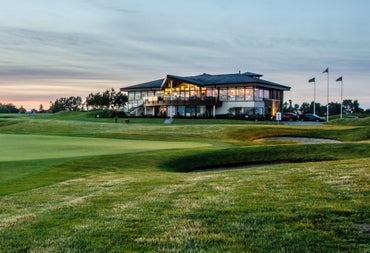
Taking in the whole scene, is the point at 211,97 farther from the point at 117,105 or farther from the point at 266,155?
the point at 266,155

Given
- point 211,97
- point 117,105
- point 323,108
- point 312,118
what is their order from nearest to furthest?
point 312,118 → point 211,97 → point 117,105 → point 323,108

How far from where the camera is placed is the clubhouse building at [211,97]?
78812 millimetres

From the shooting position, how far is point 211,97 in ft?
262

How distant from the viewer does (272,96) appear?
8450cm

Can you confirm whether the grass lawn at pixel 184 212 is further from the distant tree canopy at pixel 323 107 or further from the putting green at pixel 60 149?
the distant tree canopy at pixel 323 107

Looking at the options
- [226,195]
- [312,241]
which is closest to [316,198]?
[226,195]

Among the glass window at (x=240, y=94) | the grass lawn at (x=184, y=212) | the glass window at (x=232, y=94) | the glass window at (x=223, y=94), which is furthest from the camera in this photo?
the glass window at (x=223, y=94)

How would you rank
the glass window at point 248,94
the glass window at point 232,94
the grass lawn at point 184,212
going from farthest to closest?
the glass window at point 232,94 < the glass window at point 248,94 < the grass lawn at point 184,212

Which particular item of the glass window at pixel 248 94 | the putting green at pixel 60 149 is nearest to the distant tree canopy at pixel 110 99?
the glass window at pixel 248 94

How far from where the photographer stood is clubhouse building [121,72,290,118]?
78812 millimetres

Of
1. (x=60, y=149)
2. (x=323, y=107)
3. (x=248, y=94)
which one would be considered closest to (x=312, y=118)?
(x=248, y=94)

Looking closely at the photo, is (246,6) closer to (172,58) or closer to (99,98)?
(172,58)

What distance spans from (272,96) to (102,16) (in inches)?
1753

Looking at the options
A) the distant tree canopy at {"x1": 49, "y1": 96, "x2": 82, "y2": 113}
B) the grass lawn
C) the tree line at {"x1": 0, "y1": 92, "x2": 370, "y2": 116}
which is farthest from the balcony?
the distant tree canopy at {"x1": 49, "y1": 96, "x2": 82, "y2": 113}
